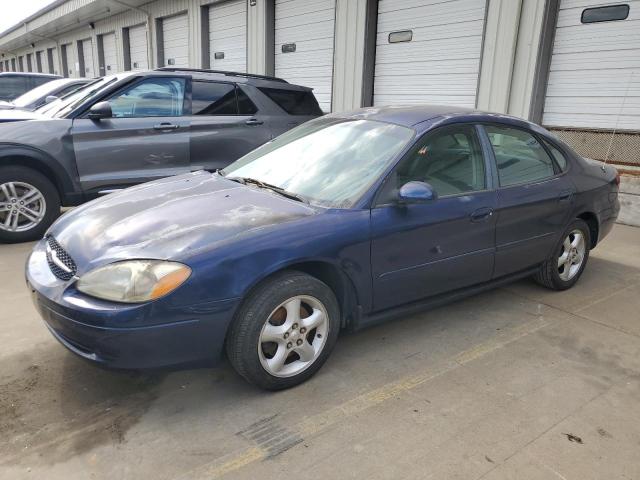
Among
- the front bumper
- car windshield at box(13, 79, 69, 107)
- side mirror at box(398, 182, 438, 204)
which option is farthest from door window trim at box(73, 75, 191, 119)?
car windshield at box(13, 79, 69, 107)

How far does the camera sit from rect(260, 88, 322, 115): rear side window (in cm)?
661

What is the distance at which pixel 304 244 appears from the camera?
106 inches

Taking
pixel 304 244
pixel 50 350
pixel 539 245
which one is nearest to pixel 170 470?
pixel 304 244

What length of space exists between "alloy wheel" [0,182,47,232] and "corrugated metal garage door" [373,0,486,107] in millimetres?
6780

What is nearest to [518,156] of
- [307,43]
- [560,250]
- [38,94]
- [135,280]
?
[560,250]

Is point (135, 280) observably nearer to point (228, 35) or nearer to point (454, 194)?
point (454, 194)

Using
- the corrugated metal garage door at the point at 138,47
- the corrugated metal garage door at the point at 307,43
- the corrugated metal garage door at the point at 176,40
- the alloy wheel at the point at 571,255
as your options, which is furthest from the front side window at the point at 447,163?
the corrugated metal garage door at the point at 138,47

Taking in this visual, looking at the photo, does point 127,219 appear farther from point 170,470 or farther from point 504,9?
point 504,9

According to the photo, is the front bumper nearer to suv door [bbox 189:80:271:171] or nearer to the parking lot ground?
the parking lot ground

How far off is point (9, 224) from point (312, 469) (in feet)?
14.9

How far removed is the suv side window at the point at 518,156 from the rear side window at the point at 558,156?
→ 7 centimetres

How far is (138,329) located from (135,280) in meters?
0.23

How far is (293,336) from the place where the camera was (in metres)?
2.74

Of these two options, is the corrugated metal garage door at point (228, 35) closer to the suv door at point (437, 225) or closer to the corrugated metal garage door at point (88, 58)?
the corrugated metal garage door at point (88, 58)
